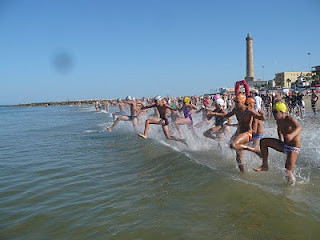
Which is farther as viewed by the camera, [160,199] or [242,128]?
[242,128]

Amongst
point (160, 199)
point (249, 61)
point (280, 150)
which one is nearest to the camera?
point (160, 199)

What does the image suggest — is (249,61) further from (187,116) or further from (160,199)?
(160,199)

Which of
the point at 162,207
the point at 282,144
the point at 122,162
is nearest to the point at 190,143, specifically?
the point at 122,162

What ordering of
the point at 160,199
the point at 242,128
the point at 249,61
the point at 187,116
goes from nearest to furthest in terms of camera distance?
1. the point at 160,199
2. the point at 242,128
3. the point at 187,116
4. the point at 249,61

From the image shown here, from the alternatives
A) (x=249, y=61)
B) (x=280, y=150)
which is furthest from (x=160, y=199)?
(x=249, y=61)

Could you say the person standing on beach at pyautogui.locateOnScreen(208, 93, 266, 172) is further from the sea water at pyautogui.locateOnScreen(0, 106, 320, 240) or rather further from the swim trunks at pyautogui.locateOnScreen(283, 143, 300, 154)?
the swim trunks at pyautogui.locateOnScreen(283, 143, 300, 154)

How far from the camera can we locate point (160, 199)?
4.90 m

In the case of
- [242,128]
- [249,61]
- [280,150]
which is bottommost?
[280,150]

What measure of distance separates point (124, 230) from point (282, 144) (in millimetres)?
3129

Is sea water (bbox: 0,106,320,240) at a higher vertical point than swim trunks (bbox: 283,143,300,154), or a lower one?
lower

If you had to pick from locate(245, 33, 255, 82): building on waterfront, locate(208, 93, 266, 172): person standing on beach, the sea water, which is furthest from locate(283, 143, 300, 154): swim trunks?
locate(245, 33, 255, 82): building on waterfront

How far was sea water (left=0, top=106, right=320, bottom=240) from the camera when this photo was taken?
149 inches

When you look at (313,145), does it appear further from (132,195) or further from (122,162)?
(132,195)

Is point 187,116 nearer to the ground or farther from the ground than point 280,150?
farther from the ground
